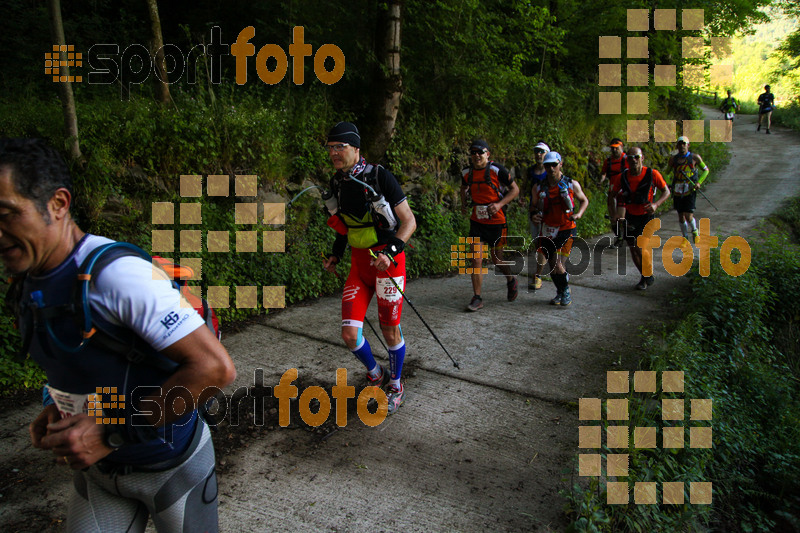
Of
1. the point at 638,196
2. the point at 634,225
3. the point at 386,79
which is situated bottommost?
the point at 634,225

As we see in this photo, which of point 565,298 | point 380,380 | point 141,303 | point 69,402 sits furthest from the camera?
point 565,298

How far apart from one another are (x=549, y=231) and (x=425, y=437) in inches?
166

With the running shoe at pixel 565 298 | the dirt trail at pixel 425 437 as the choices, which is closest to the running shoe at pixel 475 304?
the dirt trail at pixel 425 437

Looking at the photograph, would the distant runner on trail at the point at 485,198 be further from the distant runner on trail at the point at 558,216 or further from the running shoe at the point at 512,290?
the distant runner on trail at the point at 558,216

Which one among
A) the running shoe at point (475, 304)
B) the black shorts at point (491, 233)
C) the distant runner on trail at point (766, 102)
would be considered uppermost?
the distant runner on trail at point (766, 102)

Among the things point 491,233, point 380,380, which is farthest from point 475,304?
point 380,380

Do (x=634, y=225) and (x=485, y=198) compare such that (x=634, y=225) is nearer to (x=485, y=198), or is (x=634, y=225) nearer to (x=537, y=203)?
(x=537, y=203)

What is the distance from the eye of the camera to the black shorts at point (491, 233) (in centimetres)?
712

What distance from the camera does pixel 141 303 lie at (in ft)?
5.03

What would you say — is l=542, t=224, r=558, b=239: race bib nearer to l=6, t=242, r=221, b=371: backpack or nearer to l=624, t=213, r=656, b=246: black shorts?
l=624, t=213, r=656, b=246: black shorts

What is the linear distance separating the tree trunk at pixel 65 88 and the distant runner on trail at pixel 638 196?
24.2ft

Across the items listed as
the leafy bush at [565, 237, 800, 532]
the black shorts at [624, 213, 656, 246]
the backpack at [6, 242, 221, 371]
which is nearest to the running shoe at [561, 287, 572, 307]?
the leafy bush at [565, 237, 800, 532]

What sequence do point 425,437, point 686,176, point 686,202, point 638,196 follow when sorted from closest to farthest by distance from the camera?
point 425,437, point 638,196, point 686,176, point 686,202

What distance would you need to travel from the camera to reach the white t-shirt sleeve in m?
1.52
